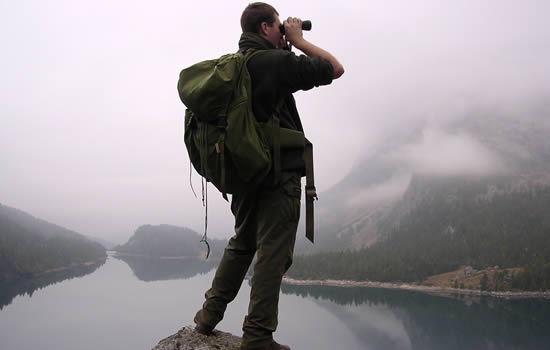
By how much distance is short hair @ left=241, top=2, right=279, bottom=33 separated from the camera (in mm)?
2545

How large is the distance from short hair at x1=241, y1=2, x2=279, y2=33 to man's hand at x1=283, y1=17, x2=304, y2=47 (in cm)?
11

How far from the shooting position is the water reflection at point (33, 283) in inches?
3299

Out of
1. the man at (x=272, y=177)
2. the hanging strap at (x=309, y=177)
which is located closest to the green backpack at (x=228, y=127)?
the man at (x=272, y=177)

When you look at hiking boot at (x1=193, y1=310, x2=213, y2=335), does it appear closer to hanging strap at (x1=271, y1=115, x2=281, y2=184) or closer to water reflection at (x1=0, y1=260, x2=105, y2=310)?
hanging strap at (x1=271, y1=115, x2=281, y2=184)

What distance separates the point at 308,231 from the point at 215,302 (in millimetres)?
877

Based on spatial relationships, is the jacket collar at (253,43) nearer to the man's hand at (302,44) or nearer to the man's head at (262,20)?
the man's head at (262,20)

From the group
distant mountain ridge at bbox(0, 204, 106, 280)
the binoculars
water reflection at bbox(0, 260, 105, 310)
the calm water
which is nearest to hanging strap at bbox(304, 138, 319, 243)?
the binoculars

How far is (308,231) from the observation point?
8.55 feet

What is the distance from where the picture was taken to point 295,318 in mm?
64438

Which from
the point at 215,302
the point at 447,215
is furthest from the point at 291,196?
the point at 447,215

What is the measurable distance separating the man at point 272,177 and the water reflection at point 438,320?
59268 mm

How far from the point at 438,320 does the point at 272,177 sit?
79060 mm

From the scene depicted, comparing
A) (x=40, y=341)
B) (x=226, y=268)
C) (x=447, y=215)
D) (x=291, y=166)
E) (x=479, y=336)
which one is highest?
(x=447, y=215)

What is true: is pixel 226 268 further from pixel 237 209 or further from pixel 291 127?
pixel 291 127
